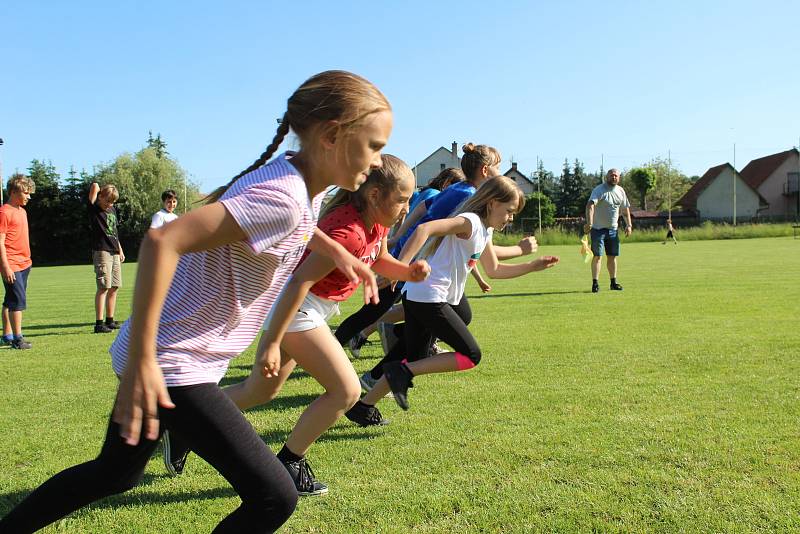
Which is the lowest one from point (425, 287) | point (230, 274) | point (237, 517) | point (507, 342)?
point (507, 342)

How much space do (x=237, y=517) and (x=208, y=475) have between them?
1887 millimetres

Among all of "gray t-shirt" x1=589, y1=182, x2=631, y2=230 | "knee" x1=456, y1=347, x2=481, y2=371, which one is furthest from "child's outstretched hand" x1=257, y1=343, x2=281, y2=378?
"gray t-shirt" x1=589, y1=182, x2=631, y2=230

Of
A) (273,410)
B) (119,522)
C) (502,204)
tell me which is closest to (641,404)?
(502,204)

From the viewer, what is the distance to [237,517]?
2346 mm

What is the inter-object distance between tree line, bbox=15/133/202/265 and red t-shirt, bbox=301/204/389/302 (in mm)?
46378

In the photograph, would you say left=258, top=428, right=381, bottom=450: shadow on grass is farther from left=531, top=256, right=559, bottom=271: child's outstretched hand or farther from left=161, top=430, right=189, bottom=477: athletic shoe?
left=531, top=256, right=559, bottom=271: child's outstretched hand

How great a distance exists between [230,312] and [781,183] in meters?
89.9

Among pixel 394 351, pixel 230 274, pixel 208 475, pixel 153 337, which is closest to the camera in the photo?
pixel 153 337

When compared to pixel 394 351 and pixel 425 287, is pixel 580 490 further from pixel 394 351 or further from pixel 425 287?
pixel 394 351

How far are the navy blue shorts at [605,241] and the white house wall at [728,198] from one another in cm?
6960

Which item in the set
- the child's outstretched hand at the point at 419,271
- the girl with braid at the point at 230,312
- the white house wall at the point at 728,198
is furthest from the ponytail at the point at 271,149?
the white house wall at the point at 728,198

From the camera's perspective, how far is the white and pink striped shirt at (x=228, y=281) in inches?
86.0

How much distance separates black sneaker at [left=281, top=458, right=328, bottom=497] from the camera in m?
3.77

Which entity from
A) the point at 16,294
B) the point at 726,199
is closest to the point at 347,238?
the point at 16,294
